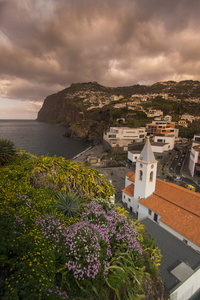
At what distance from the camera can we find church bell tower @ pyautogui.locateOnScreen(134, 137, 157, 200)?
1927cm

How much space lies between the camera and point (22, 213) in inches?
186

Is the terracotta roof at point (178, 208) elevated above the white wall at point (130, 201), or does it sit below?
above

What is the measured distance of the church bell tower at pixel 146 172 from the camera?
19.3 metres

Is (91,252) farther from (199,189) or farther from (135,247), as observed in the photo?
(199,189)

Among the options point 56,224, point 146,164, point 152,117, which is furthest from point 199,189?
point 152,117

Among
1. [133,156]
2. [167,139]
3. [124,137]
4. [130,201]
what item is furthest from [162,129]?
[130,201]

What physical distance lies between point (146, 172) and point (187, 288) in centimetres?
1154

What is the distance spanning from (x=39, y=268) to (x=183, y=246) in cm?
1334

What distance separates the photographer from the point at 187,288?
995 cm

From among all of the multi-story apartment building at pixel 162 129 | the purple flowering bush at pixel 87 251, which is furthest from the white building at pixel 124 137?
the purple flowering bush at pixel 87 251

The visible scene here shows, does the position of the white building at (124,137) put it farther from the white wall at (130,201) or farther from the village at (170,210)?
the white wall at (130,201)

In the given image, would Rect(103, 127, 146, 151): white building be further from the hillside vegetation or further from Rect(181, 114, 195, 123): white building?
the hillside vegetation

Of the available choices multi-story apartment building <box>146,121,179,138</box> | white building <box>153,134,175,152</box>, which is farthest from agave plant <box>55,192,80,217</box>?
multi-story apartment building <box>146,121,179,138</box>

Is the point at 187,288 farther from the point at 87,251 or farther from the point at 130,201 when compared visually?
the point at 130,201
